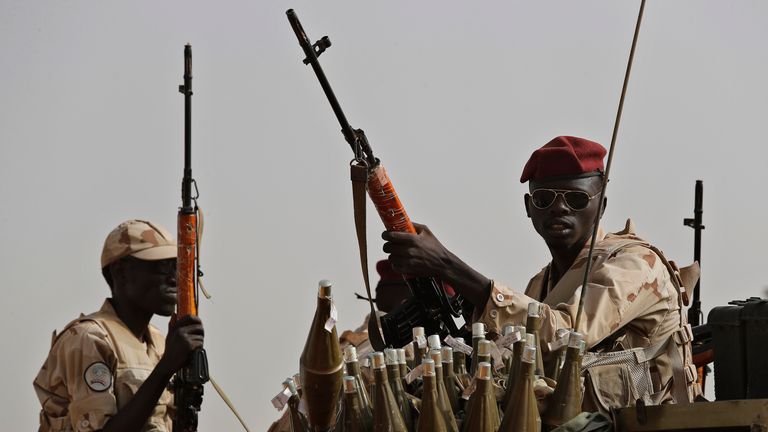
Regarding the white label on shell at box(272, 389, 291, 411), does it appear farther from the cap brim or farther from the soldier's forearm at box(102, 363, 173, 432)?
the cap brim

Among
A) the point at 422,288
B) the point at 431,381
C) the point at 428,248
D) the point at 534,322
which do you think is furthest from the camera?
the point at 422,288

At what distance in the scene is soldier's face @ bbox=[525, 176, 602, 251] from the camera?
5.17 m

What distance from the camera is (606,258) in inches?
191

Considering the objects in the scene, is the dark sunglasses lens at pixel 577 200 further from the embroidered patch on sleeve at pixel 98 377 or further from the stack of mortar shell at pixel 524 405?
the embroidered patch on sleeve at pixel 98 377

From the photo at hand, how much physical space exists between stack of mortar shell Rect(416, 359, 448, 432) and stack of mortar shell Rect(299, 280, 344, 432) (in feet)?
1.35

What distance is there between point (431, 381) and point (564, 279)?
5.40 ft

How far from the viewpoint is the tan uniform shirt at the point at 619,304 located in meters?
4.47

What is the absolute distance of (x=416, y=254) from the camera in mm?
4680

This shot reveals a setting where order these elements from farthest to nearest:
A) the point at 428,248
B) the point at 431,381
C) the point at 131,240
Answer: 1. the point at 131,240
2. the point at 428,248
3. the point at 431,381

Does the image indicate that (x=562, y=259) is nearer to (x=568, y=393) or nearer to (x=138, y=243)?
(x=568, y=393)

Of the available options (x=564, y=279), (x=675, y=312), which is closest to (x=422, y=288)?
(x=564, y=279)

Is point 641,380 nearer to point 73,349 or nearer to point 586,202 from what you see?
point 586,202

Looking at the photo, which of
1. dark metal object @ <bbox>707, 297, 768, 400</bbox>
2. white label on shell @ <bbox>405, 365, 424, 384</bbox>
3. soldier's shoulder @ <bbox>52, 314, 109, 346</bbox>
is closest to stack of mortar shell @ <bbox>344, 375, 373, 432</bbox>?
white label on shell @ <bbox>405, 365, 424, 384</bbox>

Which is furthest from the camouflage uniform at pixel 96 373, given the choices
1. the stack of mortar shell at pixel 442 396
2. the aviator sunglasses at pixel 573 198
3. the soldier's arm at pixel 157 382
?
the stack of mortar shell at pixel 442 396
